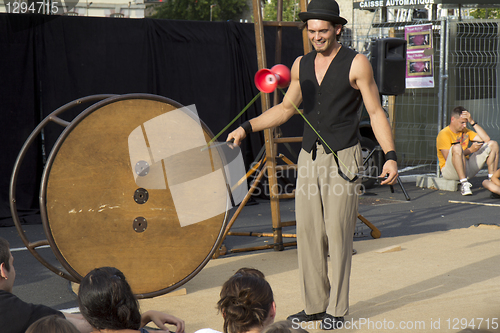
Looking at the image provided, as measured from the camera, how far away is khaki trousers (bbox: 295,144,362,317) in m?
3.17

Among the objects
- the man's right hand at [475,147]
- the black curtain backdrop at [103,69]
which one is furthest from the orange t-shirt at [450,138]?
the black curtain backdrop at [103,69]

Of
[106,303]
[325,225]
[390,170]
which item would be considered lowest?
[325,225]

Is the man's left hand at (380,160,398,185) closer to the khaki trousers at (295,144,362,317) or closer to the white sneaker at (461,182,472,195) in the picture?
the khaki trousers at (295,144,362,317)

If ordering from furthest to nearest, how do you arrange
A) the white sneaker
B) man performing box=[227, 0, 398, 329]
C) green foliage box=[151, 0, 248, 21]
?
green foliage box=[151, 0, 248, 21] → the white sneaker → man performing box=[227, 0, 398, 329]

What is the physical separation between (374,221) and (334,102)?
12.0 feet

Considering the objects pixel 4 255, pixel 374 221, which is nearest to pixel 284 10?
pixel 374 221

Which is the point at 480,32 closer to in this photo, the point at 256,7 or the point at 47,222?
the point at 256,7

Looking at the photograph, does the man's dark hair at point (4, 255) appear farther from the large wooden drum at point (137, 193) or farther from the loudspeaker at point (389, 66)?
the loudspeaker at point (389, 66)

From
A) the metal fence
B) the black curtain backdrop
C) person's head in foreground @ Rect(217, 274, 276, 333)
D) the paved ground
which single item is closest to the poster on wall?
the metal fence

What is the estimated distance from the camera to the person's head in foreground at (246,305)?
201 cm

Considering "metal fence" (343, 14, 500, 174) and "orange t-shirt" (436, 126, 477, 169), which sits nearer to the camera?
"orange t-shirt" (436, 126, 477, 169)

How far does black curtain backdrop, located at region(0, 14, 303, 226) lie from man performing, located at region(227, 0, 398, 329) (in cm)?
428

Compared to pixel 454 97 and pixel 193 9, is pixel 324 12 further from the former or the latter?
pixel 193 9

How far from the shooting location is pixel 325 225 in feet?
10.6
